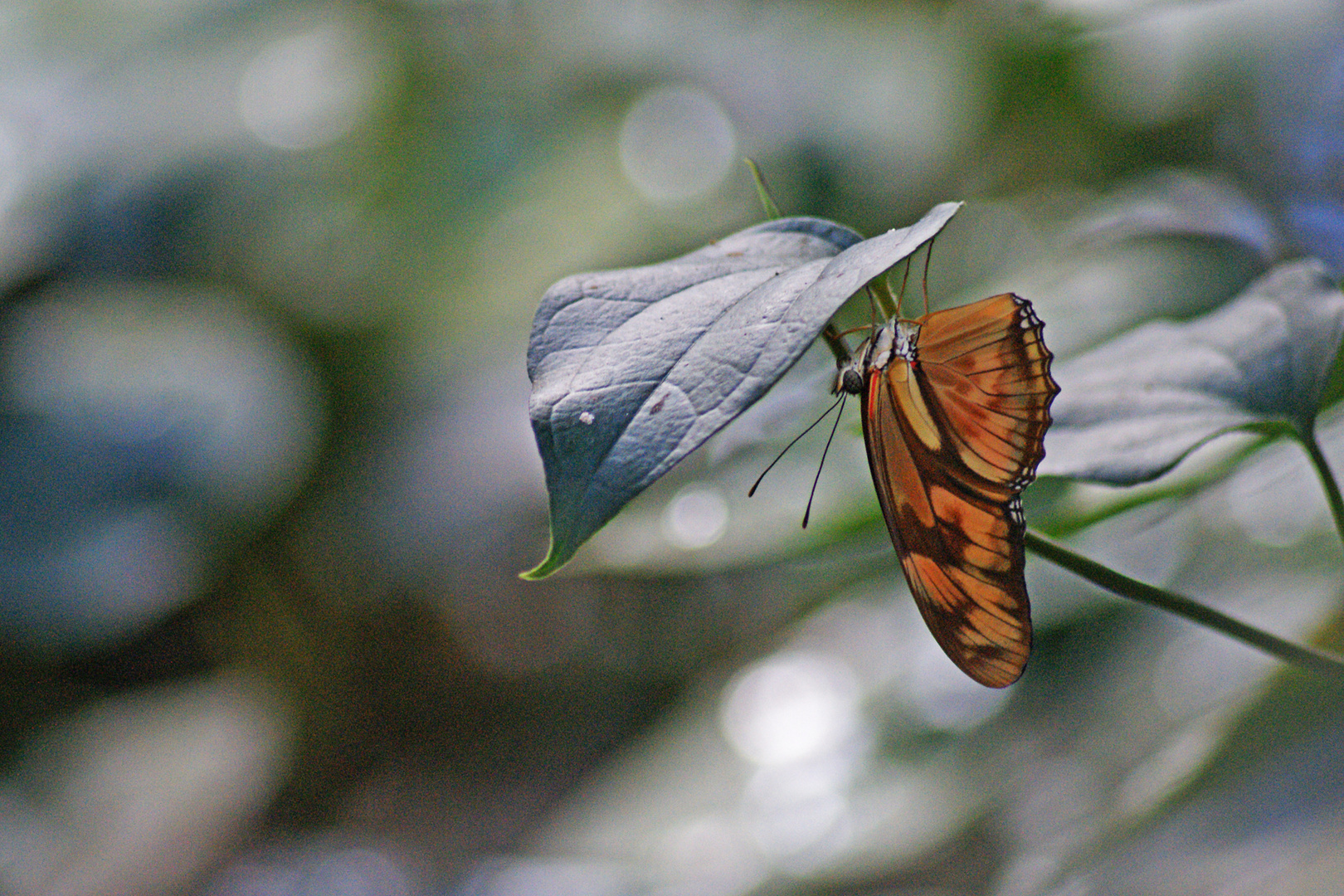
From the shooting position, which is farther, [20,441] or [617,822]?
[20,441]

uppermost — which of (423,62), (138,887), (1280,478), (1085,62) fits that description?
(423,62)

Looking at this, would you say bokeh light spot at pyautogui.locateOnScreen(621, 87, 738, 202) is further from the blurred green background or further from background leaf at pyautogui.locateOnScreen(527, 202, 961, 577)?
background leaf at pyautogui.locateOnScreen(527, 202, 961, 577)

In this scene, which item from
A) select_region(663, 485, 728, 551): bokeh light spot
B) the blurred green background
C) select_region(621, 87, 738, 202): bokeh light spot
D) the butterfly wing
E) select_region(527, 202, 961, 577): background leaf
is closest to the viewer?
select_region(527, 202, 961, 577): background leaf

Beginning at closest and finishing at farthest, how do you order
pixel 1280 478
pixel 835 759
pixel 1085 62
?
pixel 1280 478
pixel 835 759
pixel 1085 62

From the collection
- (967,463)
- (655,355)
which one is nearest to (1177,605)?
(967,463)

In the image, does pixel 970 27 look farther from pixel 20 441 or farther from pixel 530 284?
pixel 20 441

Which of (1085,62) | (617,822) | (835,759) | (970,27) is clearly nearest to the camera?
(835,759)

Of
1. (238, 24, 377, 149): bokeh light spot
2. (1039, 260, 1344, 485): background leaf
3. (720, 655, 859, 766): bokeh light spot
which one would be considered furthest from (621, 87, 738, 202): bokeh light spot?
(1039, 260, 1344, 485): background leaf

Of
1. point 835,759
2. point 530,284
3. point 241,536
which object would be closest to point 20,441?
point 241,536
